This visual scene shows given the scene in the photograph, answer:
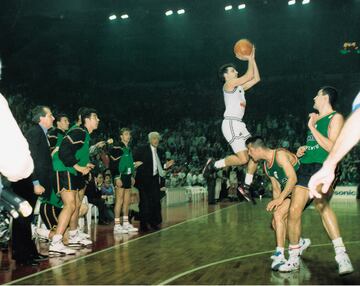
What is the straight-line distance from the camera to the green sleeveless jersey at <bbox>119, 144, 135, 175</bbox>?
10.1 m

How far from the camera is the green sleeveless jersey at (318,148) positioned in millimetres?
5793

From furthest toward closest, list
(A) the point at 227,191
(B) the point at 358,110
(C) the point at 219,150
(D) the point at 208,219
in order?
(C) the point at 219,150
(A) the point at 227,191
(D) the point at 208,219
(B) the point at 358,110

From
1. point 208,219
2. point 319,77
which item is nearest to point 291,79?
point 319,77

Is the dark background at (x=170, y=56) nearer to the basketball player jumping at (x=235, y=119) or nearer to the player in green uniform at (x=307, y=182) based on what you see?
the basketball player jumping at (x=235, y=119)

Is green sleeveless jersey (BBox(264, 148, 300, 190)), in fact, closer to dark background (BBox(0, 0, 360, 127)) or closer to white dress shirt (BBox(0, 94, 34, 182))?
white dress shirt (BBox(0, 94, 34, 182))

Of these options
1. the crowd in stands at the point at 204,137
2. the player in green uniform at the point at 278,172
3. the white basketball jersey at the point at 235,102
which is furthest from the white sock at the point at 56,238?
the crowd in stands at the point at 204,137

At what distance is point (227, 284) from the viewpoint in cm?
529

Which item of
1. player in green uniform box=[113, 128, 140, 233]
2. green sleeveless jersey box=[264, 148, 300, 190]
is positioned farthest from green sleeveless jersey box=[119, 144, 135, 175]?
green sleeveless jersey box=[264, 148, 300, 190]

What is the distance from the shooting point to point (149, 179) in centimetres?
1066

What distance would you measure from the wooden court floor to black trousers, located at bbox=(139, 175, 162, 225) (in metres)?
0.36

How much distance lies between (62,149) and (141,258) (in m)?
1.79

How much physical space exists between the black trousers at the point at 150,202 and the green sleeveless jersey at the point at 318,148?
4.93 meters

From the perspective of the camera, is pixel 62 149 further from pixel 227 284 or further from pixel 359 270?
pixel 359 270

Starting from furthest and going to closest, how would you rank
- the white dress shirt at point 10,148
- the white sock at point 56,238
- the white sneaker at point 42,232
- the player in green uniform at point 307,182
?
the white sneaker at point 42,232 → the white sock at point 56,238 → the player in green uniform at point 307,182 → the white dress shirt at point 10,148
